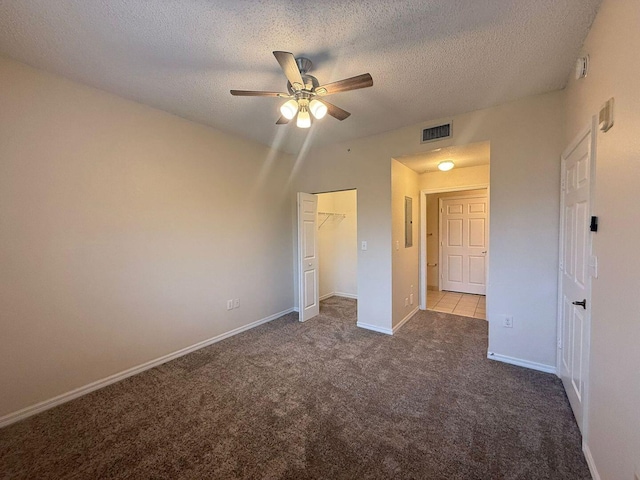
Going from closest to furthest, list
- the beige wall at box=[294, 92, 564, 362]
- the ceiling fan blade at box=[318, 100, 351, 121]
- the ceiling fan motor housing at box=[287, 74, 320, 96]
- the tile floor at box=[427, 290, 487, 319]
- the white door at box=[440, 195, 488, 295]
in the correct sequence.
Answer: the ceiling fan motor housing at box=[287, 74, 320, 96] < the ceiling fan blade at box=[318, 100, 351, 121] < the beige wall at box=[294, 92, 564, 362] < the tile floor at box=[427, 290, 487, 319] < the white door at box=[440, 195, 488, 295]

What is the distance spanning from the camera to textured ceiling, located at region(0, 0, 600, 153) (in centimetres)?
152

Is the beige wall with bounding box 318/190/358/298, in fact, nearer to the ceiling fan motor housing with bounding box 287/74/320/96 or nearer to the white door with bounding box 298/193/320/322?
the white door with bounding box 298/193/320/322

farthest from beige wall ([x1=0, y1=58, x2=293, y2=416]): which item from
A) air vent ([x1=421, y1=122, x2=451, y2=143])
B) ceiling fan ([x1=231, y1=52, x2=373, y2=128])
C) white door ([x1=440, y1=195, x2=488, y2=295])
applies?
white door ([x1=440, y1=195, x2=488, y2=295])

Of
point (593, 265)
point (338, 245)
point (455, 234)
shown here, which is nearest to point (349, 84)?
point (593, 265)

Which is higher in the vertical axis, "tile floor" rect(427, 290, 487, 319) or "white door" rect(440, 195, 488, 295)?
"white door" rect(440, 195, 488, 295)

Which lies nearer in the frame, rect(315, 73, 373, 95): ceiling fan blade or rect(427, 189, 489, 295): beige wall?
rect(315, 73, 373, 95): ceiling fan blade

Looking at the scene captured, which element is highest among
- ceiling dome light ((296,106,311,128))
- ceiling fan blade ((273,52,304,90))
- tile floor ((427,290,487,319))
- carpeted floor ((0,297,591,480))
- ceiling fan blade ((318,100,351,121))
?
ceiling fan blade ((273,52,304,90))

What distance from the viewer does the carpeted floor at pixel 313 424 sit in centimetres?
154

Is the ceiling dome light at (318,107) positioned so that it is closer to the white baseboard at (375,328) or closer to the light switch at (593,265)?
the light switch at (593,265)

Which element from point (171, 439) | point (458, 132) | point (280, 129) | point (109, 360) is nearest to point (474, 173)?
point (458, 132)

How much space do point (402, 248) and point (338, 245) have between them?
79.4 inches

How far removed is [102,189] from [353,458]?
298 cm

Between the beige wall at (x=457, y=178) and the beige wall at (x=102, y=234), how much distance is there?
3.00m

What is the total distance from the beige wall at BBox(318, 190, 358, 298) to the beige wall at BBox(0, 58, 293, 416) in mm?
2192
